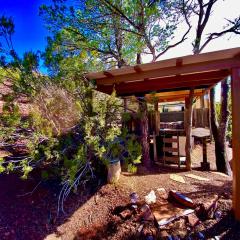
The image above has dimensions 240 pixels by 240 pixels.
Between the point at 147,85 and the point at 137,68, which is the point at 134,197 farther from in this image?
the point at 147,85

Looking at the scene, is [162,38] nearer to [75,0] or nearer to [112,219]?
[75,0]

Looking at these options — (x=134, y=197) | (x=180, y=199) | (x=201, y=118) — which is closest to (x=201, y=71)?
(x=180, y=199)

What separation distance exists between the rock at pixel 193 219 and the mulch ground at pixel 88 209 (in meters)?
0.08

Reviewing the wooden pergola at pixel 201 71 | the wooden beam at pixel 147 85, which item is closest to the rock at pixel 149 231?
the wooden pergola at pixel 201 71

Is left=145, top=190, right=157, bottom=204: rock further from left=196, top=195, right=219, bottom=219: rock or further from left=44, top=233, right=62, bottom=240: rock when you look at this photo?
left=44, top=233, right=62, bottom=240: rock

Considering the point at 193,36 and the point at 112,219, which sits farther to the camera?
the point at 193,36

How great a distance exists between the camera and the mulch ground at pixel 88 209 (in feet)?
10.2

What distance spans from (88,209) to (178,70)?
3051 mm

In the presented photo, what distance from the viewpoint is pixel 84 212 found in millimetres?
3541

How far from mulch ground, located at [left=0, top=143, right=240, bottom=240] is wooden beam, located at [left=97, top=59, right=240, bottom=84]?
85.5 inches

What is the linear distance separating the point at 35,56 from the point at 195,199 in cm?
378

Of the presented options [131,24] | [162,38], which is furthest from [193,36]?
[131,24]

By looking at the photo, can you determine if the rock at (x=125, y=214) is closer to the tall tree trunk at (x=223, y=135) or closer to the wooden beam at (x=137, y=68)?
the wooden beam at (x=137, y=68)

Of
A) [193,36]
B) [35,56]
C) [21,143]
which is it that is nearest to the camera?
[35,56]
